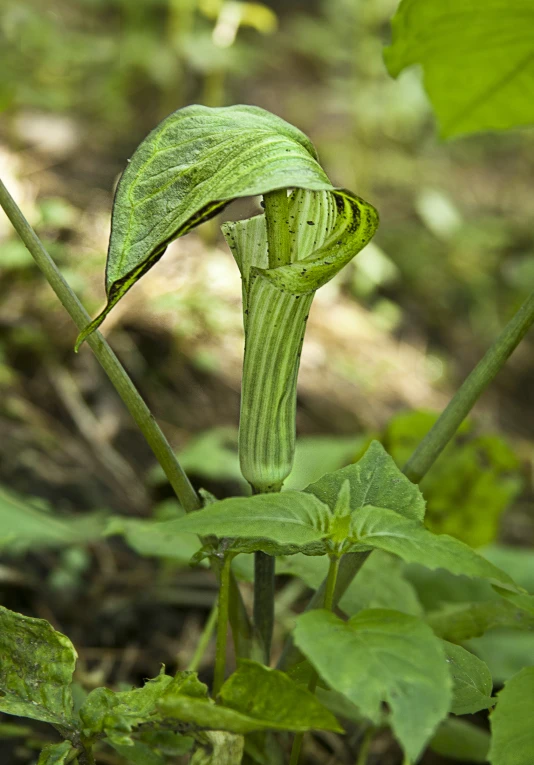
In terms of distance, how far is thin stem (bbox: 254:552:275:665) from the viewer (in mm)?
1029

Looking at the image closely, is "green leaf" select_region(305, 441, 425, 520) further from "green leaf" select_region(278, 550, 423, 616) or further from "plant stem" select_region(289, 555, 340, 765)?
"green leaf" select_region(278, 550, 423, 616)

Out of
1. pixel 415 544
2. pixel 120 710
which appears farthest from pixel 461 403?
pixel 120 710

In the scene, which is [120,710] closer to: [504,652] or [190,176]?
[190,176]

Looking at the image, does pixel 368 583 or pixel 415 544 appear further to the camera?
pixel 368 583

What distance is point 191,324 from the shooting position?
3.00 metres

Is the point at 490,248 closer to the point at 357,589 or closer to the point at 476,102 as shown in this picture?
the point at 476,102

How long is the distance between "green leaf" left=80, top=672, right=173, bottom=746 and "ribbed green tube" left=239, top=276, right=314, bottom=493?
0.28 metres


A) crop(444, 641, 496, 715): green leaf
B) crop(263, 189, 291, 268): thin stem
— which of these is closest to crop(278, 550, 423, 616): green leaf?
crop(444, 641, 496, 715): green leaf

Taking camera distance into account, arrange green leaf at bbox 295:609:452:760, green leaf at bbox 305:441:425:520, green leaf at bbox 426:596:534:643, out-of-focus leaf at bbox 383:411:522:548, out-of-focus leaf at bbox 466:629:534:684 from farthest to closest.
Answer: out-of-focus leaf at bbox 383:411:522:548, out-of-focus leaf at bbox 466:629:534:684, green leaf at bbox 426:596:534:643, green leaf at bbox 305:441:425:520, green leaf at bbox 295:609:452:760

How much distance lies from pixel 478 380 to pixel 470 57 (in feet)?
2.16

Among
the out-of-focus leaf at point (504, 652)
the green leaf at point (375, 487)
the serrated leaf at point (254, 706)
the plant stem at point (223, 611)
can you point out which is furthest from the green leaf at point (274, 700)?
the out-of-focus leaf at point (504, 652)

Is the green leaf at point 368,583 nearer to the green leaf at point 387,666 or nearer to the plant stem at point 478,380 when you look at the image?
the plant stem at point 478,380

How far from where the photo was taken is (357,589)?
122cm

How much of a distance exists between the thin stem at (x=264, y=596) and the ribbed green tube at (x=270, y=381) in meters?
0.12
